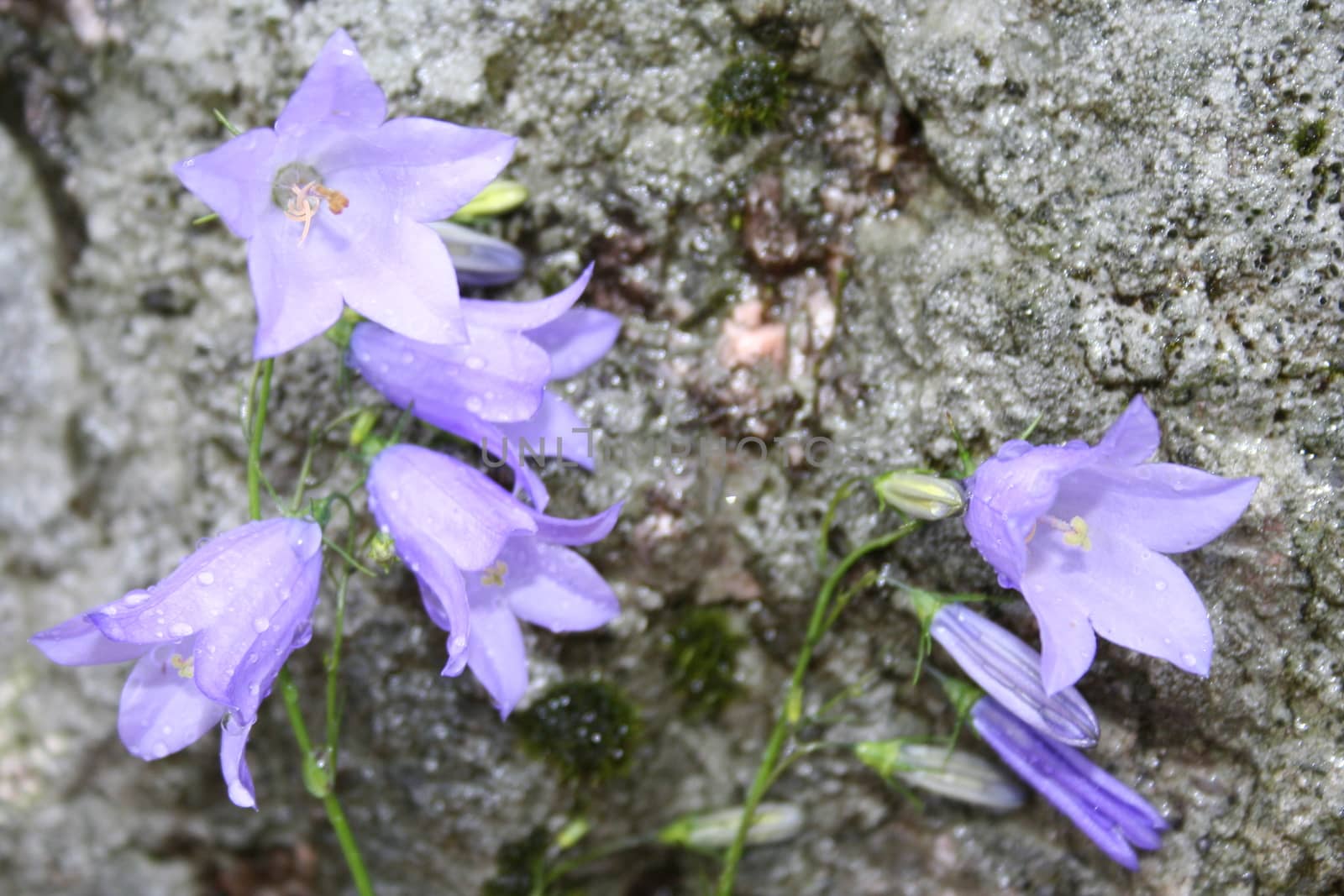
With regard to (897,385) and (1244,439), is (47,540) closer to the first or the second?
(897,385)

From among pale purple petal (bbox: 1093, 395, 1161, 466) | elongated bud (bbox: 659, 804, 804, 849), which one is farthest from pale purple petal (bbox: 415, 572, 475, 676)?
pale purple petal (bbox: 1093, 395, 1161, 466)

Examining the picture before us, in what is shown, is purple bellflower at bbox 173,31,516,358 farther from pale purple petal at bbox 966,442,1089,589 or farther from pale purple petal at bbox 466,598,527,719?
pale purple petal at bbox 966,442,1089,589

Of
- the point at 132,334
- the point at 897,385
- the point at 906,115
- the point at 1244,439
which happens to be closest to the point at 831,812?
the point at 897,385

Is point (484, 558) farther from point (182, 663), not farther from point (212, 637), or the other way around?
point (182, 663)

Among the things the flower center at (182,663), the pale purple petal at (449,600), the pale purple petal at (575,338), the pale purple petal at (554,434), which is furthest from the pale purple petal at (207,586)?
the pale purple petal at (575,338)

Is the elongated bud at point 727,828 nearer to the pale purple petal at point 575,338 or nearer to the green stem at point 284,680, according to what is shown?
the green stem at point 284,680

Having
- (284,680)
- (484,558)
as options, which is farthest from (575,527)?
(284,680)
